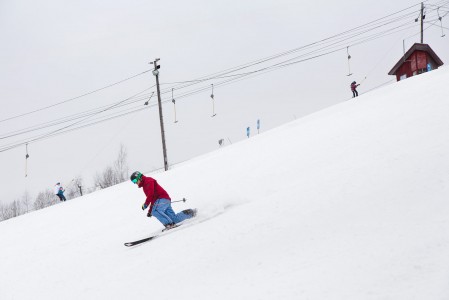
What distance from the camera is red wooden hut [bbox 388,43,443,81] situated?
4050cm

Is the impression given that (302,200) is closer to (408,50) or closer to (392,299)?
(392,299)

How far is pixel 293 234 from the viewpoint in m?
6.96

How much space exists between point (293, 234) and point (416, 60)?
40.6 metres

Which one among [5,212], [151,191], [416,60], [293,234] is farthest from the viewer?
[5,212]

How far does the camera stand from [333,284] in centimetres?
496

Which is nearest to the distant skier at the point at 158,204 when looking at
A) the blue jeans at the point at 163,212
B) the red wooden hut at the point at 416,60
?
the blue jeans at the point at 163,212

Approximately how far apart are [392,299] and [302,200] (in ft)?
14.1

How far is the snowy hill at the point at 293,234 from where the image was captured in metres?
5.20

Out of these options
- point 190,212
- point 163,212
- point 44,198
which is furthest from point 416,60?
point 44,198

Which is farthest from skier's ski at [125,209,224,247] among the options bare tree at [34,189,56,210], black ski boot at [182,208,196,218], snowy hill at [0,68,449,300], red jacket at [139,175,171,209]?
bare tree at [34,189,56,210]

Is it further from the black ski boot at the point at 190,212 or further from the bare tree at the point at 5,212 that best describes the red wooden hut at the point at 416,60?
the bare tree at the point at 5,212

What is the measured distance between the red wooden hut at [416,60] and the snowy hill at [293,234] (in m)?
28.9

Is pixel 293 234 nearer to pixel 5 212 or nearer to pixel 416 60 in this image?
pixel 416 60

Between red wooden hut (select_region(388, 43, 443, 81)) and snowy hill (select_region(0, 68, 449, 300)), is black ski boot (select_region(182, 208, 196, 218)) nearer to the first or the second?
snowy hill (select_region(0, 68, 449, 300))
